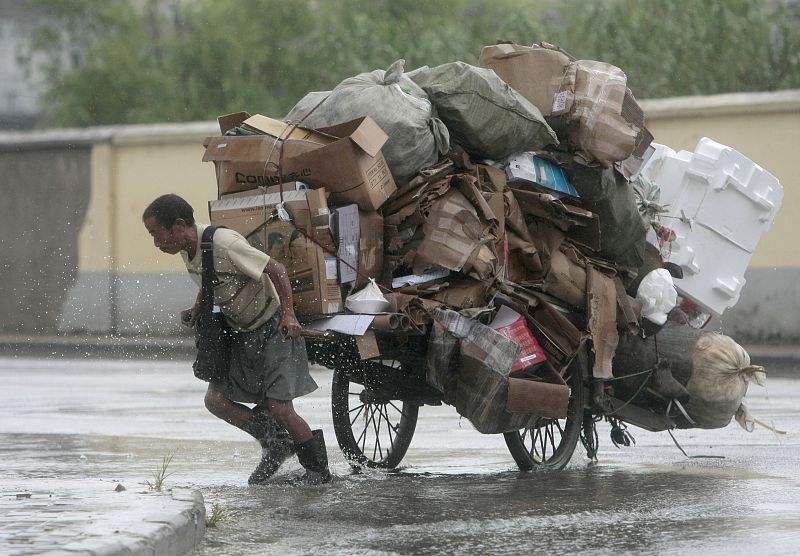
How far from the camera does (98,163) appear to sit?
76.6 feet

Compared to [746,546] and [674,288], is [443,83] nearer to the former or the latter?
[674,288]

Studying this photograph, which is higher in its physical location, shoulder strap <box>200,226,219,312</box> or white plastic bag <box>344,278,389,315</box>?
shoulder strap <box>200,226,219,312</box>

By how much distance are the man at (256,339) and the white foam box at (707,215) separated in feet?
8.93

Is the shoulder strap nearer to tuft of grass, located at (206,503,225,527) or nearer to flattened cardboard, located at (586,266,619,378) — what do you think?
tuft of grass, located at (206,503,225,527)

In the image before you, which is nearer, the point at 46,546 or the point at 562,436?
the point at 46,546

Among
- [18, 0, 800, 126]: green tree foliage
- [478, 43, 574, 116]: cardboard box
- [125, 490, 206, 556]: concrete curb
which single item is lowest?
[125, 490, 206, 556]: concrete curb

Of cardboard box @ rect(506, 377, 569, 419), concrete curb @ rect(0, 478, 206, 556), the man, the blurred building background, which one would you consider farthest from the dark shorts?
the blurred building background

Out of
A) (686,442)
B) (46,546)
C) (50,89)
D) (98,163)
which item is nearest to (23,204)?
(98,163)

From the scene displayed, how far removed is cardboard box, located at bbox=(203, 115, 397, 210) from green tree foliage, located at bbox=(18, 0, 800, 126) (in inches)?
813

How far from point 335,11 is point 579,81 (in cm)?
3396

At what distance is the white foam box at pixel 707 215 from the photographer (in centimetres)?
927

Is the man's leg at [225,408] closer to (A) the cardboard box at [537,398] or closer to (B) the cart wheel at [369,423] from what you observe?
(B) the cart wheel at [369,423]

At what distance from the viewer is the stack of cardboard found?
7656 millimetres

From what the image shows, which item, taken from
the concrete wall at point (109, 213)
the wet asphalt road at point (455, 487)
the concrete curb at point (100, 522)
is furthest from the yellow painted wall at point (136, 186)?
the concrete curb at point (100, 522)
